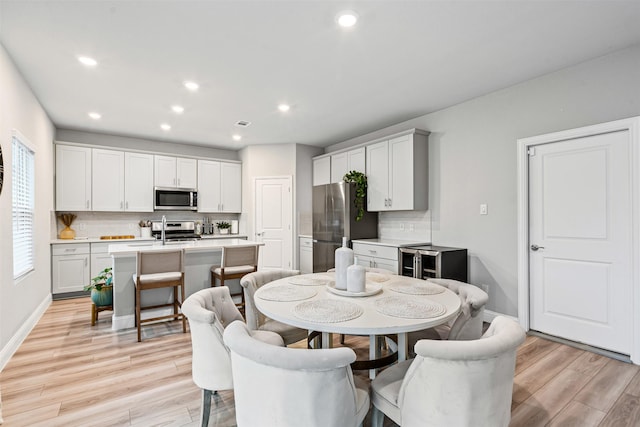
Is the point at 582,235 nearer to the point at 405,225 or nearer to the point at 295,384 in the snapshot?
the point at 405,225

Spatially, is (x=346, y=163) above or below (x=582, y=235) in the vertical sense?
above

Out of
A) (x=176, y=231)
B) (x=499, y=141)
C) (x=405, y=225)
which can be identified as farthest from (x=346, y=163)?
(x=176, y=231)

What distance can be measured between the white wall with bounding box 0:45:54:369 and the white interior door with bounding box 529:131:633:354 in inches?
191

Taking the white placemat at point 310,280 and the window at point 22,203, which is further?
the window at point 22,203

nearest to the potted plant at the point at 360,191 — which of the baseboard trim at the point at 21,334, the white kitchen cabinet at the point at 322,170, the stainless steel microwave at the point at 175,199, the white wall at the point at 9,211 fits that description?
the white kitchen cabinet at the point at 322,170

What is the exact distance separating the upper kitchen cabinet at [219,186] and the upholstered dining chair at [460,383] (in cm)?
553

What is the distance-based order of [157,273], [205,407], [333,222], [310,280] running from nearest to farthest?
[205,407] → [310,280] → [157,273] → [333,222]

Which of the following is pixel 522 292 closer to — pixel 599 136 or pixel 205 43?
pixel 599 136

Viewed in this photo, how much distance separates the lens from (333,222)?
511 cm

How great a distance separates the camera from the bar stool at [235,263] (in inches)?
142

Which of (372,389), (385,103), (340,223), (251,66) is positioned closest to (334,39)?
(251,66)

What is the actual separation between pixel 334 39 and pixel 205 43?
3.45 ft

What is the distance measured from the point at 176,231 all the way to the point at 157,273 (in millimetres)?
2661

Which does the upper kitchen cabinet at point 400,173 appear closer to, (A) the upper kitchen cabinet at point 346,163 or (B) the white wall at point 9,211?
(A) the upper kitchen cabinet at point 346,163
